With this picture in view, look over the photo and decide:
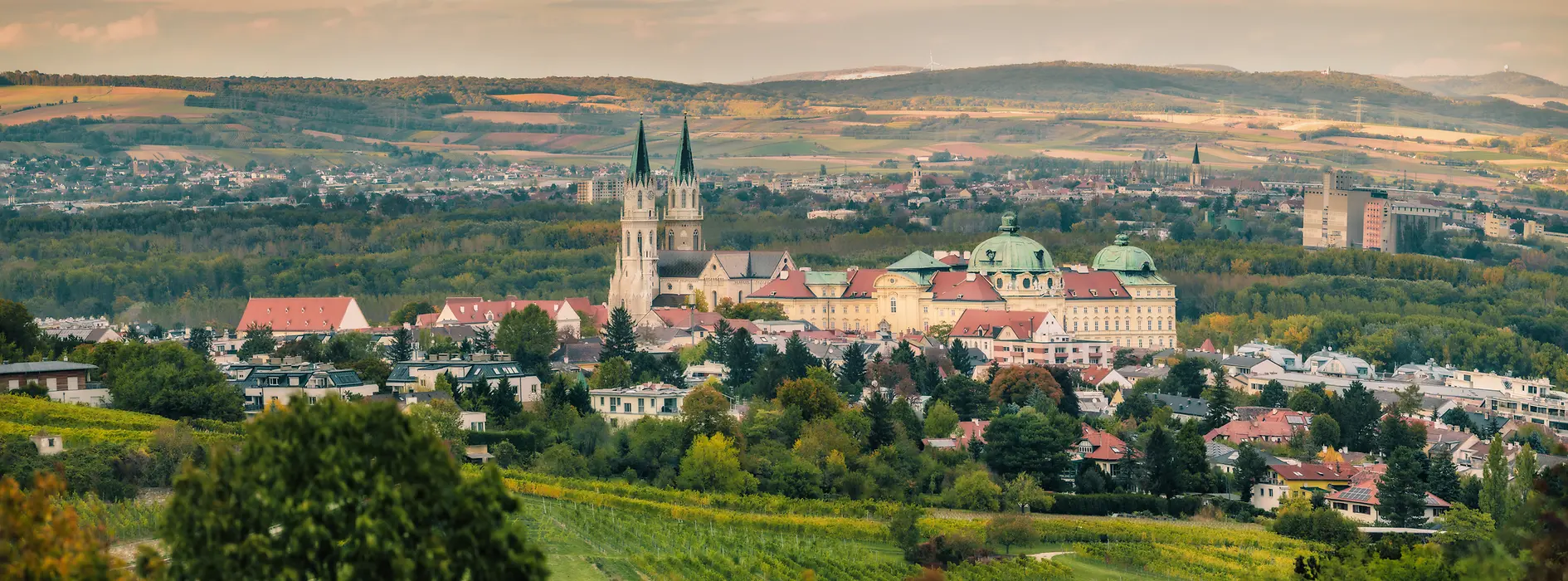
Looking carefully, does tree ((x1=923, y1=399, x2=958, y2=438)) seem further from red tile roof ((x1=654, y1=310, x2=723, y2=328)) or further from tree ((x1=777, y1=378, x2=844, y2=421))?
red tile roof ((x1=654, y1=310, x2=723, y2=328))

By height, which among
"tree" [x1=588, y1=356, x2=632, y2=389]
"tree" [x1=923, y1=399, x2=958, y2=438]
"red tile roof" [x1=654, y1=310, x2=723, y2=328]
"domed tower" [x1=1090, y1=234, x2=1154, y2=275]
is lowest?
"tree" [x1=923, y1=399, x2=958, y2=438]

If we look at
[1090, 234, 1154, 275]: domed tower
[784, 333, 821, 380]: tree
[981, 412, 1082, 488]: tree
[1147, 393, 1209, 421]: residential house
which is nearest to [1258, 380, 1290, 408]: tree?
[1147, 393, 1209, 421]: residential house

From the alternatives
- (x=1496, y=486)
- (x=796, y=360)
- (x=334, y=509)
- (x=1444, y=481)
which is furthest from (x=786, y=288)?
(x=334, y=509)

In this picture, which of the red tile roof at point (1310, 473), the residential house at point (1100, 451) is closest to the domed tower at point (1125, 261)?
the residential house at point (1100, 451)

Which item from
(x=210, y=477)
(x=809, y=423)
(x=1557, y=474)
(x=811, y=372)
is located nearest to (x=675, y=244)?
(x=811, y=372)

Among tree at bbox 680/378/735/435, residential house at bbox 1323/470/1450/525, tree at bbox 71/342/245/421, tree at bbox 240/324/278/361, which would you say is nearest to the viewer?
residential house at bbox 1323/470/1450/525

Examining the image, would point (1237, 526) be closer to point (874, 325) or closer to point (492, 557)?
point (492, 557)

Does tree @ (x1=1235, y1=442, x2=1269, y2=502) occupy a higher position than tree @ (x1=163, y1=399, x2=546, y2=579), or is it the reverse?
tree @ (x1=163, y1=399, x2=546, y2=579)
